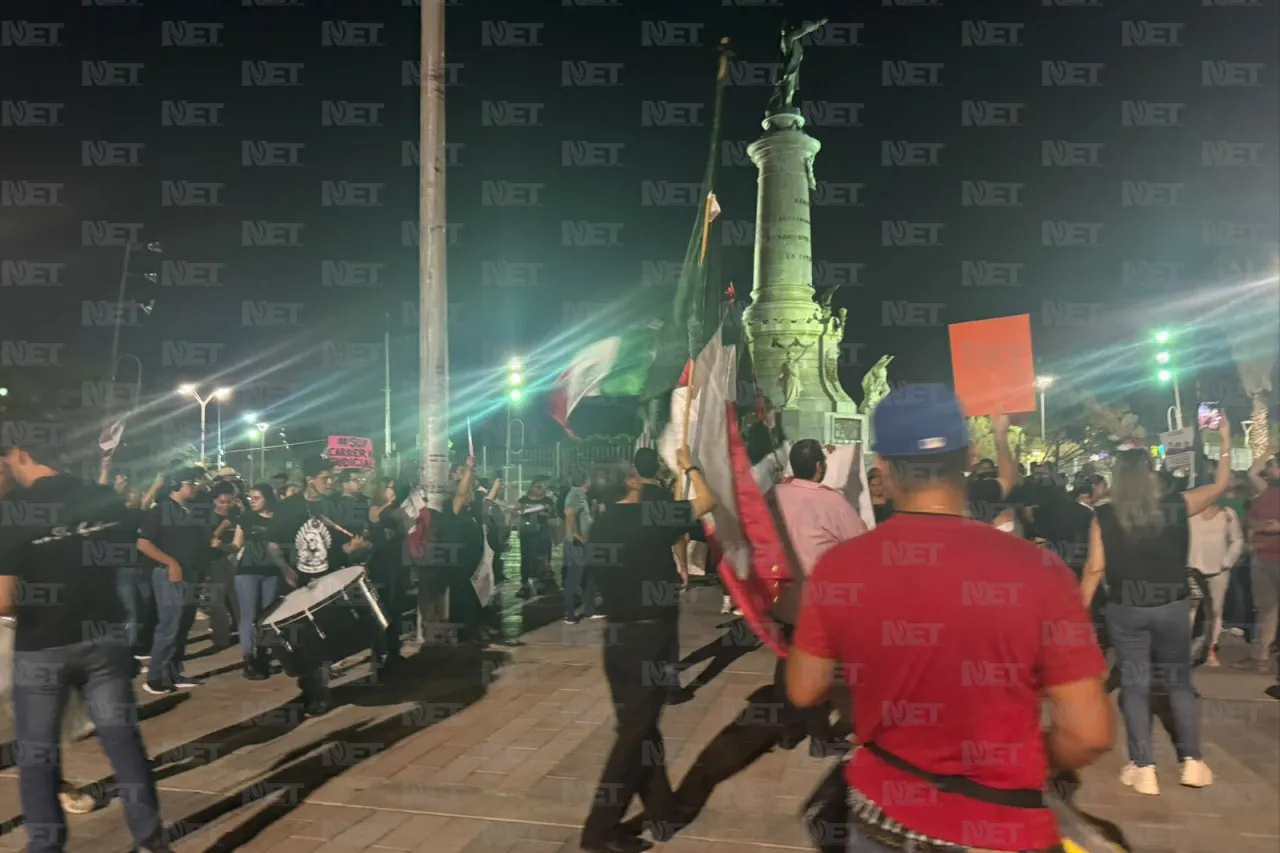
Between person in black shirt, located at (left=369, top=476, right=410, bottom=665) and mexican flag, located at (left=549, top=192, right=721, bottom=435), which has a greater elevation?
mexican flag, located at (left=549, top=192, right=721, bottom=435)

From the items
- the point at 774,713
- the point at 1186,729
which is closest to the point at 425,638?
the point at 774,713

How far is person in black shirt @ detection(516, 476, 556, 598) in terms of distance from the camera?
49.8ft

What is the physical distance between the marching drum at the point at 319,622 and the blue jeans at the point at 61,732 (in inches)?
103

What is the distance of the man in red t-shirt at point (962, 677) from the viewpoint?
2.01m

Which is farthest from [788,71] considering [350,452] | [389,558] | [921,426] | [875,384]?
[921,426]

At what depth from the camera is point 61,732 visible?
4.35 m

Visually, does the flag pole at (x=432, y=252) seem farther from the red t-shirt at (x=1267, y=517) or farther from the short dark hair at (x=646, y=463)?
the red t-shirt at (x=1267, y=517)

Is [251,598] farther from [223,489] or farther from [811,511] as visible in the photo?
[811,511]

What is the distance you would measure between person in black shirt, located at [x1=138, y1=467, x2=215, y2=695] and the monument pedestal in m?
21.4

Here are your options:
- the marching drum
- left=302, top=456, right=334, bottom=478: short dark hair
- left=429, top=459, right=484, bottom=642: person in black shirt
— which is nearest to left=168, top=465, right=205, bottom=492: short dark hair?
left=302, top=456, right=334, bottom=478: short dark hair

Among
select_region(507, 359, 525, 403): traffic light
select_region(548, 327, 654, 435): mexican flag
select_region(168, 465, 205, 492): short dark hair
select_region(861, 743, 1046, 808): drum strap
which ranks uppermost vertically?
select_region(507, 359, 525, 403): traffic light

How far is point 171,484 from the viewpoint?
373 inches

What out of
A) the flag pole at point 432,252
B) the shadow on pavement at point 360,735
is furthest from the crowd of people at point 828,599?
the flag pole at point 432,252

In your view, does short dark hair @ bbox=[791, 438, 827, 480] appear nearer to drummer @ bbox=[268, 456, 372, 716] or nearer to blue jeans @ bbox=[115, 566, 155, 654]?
drummer @ bbox=[268, 456, 372, 716]
